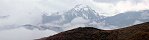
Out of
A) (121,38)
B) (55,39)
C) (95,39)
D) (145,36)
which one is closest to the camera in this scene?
(145,36)

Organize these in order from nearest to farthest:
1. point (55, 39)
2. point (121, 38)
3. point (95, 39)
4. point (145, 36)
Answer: point (145, 36) → point (121, 38) → point (95, 39) → point (55, 39)

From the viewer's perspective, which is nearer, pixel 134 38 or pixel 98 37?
pixel 134 38

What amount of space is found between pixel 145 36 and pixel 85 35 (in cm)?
2286

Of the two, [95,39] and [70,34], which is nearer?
[95,39]

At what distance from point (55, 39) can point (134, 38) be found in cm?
2499

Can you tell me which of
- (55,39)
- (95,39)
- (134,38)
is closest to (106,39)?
(95,39)

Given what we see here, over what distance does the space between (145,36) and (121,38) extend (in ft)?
27.2

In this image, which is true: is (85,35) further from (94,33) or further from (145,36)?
(145,36)

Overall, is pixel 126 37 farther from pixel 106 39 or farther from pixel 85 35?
pixel 85 35

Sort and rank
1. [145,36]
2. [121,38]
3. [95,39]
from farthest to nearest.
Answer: [95,39]
[121,38]
[145,36]

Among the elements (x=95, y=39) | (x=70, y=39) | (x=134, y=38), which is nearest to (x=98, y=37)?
(x=95, y=39)

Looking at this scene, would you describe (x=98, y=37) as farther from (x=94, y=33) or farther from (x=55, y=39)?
(x=55, y=39)

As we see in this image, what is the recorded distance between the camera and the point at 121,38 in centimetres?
8300

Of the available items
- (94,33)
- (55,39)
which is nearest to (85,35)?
(94,33)
